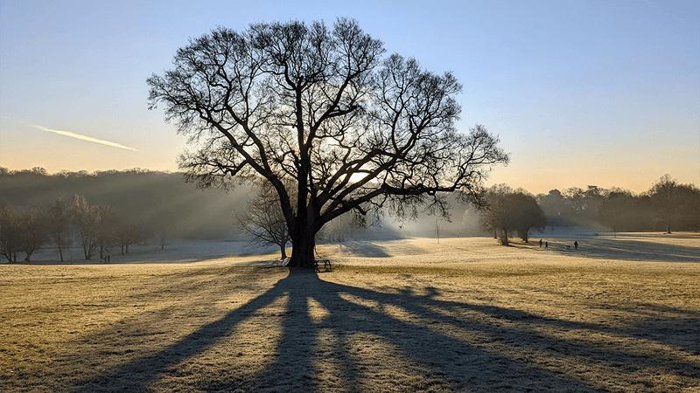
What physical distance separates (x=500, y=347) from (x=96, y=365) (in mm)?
7195

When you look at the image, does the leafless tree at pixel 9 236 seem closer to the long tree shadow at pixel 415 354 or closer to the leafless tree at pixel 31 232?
the leafless tree at pixel 31 232

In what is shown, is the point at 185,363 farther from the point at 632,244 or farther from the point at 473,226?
the point at 473,226

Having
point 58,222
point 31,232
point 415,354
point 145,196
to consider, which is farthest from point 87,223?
point 415,354

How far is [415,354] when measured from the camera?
335 inches

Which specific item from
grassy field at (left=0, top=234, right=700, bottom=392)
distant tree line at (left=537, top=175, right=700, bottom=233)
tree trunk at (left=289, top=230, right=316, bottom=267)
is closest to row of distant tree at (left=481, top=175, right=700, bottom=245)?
distant tree line at (left=537, top=175, right=700, bottom=233)

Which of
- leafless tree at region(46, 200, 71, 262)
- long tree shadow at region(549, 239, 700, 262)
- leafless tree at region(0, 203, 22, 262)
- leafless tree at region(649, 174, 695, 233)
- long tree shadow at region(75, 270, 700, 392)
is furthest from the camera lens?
leafless tree at region(649, 174, 695, 233)

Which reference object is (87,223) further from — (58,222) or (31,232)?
(31,232)

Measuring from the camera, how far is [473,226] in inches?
6088

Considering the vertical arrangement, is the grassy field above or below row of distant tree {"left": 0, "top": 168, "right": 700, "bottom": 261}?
below

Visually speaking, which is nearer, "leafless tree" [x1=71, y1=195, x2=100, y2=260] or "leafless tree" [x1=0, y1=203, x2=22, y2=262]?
"leafless tree" [x1=0, y1=203, x2=22, y2=262]

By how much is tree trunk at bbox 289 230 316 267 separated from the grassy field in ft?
36.8

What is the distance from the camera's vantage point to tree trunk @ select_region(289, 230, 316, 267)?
2956 centimetres

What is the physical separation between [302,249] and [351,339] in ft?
67.0

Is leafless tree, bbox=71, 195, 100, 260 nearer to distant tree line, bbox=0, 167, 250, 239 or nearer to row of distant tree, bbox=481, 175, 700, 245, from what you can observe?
distant tree line, bbox=0, 167, 250, 239
